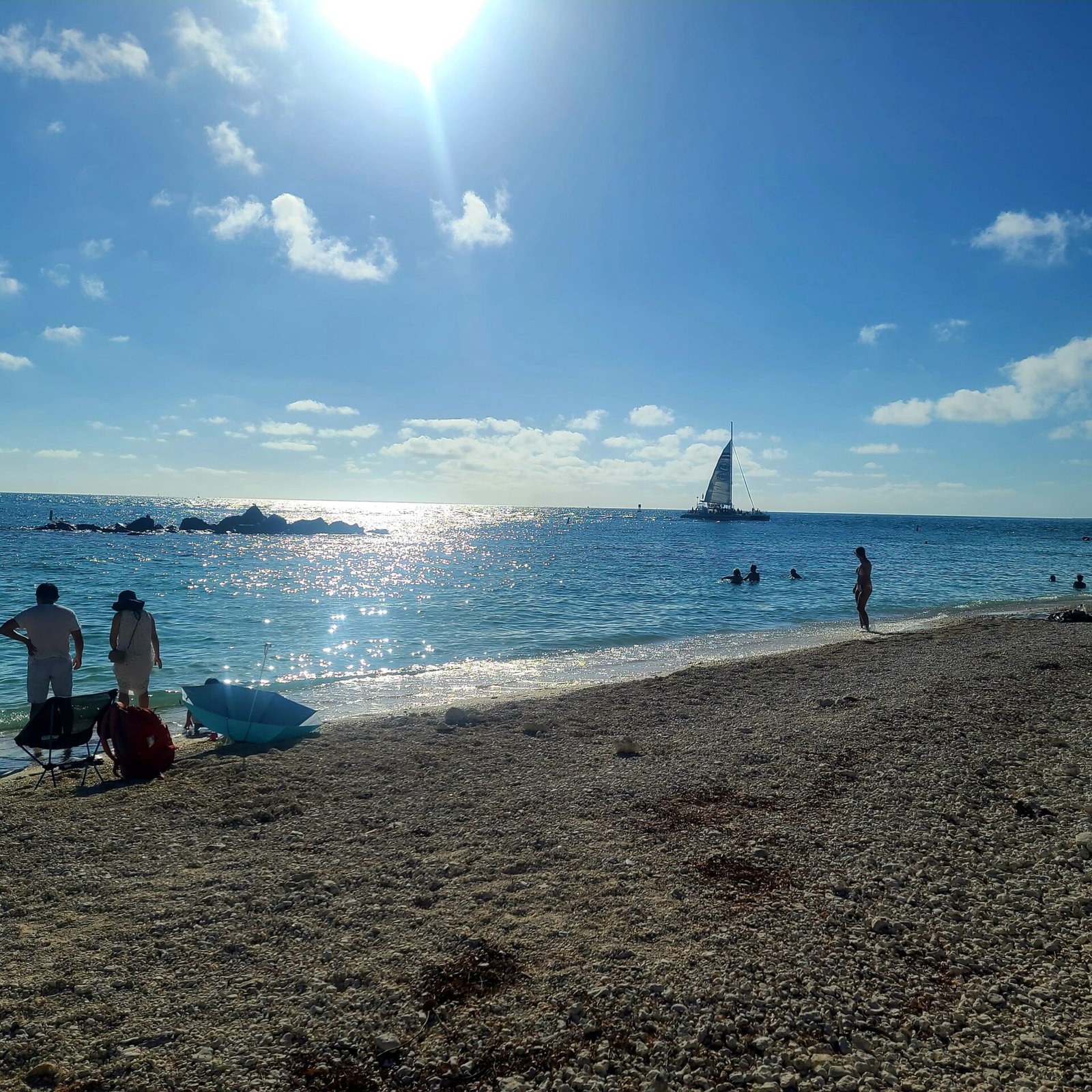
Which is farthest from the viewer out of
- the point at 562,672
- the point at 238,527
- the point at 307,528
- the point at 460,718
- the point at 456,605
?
the point at 307,528

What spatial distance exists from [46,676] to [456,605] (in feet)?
66.0

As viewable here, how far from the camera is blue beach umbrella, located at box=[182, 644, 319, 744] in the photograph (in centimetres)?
927

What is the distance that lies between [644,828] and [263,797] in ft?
13.2

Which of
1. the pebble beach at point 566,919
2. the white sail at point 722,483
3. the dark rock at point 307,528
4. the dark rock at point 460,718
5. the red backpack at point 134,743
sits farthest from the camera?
the white sail at point 722,483

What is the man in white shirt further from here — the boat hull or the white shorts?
the boat hull

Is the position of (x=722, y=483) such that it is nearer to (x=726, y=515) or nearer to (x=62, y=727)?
(x=726, y=515)

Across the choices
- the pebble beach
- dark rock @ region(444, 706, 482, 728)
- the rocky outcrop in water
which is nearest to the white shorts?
the pebble beach

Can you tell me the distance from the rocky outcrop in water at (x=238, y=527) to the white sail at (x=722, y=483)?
55842mm

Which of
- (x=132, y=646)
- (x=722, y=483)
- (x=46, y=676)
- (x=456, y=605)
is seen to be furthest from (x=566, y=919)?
(x=722, y=483)

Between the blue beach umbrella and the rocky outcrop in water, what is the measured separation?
3197 inches

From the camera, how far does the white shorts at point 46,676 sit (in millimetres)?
8430

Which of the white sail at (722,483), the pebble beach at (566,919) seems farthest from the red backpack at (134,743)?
the white sail at (722,483)

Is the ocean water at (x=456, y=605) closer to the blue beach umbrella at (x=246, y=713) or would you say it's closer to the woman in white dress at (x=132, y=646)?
the blue beach umbrella at (x=246, y=713)

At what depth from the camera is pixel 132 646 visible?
373 inches
